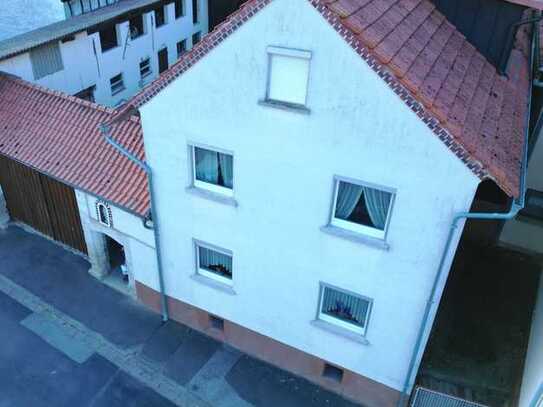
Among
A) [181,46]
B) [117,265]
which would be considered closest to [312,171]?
[117,265]

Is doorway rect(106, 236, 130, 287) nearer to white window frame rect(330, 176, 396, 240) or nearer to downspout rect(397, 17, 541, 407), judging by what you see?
white window frame rect(330, 176, 396, 240)

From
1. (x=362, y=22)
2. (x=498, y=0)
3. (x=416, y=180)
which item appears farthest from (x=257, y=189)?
(x=498, y=0)

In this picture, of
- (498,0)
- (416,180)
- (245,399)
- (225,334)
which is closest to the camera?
(416,180)

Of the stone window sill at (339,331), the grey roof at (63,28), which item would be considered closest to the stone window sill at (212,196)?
the stone window sill at (339,331)

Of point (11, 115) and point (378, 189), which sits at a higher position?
point (378, 189)

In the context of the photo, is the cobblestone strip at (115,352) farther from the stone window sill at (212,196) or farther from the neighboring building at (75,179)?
the stone window sill at (212,196)

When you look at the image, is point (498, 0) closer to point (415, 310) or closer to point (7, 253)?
point (415, 310)

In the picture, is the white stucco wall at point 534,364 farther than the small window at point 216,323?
No
